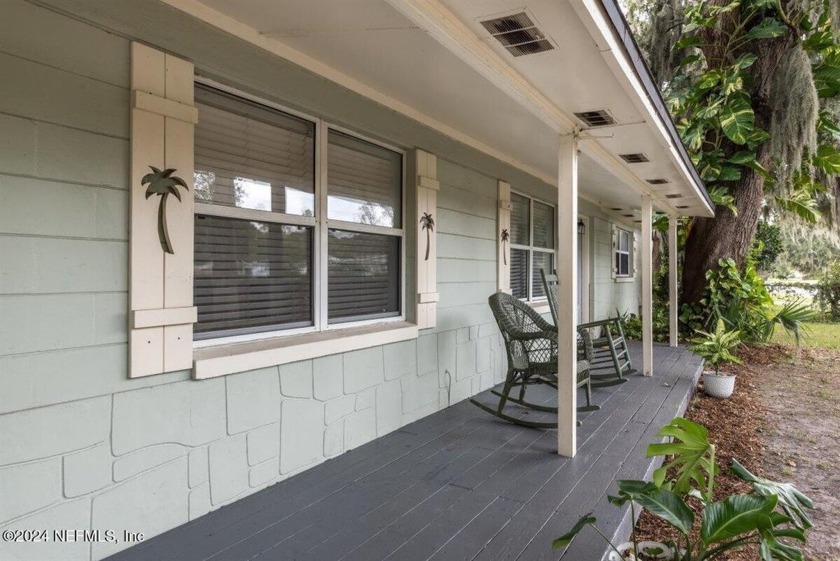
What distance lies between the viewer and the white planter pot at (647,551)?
1752 mm

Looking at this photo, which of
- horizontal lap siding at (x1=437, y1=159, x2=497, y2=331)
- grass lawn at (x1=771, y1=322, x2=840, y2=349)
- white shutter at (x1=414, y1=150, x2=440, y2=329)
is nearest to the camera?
white shutter at (x1=414, y1=150, x2=440, y2=329)

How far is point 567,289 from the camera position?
104 inches

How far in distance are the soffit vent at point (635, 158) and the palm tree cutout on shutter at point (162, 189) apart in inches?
109

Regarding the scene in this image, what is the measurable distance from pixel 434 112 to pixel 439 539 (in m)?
2.52

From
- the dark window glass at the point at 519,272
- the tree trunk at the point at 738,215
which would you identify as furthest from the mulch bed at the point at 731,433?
the dark window glass at the point at 519,272

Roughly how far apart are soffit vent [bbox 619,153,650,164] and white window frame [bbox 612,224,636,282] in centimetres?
516

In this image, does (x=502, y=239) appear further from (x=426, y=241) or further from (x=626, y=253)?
(x=626, y=253)

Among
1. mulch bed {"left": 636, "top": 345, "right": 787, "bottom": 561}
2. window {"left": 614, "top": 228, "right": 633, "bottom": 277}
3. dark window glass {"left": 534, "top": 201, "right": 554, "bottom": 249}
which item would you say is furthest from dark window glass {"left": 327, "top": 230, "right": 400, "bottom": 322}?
window {"left": 614, "top": 228, "right": 633, "bottom": 277}

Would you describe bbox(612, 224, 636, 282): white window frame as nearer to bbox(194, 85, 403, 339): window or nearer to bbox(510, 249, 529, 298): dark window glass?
bbox(510, 249, 529, 298): dark window glass

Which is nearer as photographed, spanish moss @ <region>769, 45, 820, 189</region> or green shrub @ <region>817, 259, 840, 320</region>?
spanish moss @ <region>769, 45, 820, 189</region>

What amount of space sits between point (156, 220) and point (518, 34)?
1.50 metres

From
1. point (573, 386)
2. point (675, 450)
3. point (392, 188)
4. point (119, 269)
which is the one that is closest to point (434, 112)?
point (392, 188)

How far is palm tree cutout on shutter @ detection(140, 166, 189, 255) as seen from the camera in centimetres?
181

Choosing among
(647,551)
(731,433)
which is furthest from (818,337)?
(647,551)
